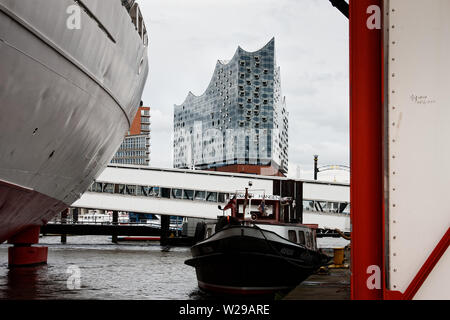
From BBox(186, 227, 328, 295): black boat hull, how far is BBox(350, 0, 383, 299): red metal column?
9718 millimetres

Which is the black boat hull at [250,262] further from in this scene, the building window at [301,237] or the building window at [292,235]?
the building window at [301,237]

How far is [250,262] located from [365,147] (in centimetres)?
1003

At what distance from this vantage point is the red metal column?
3.54 m

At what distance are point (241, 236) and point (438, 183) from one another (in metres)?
10.1

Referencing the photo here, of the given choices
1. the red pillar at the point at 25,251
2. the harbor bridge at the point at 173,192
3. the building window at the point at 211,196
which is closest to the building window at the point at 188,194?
the harbor bridge at the point at 173,192

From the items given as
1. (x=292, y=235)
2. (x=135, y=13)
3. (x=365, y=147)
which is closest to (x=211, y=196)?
(x=292, y=235)

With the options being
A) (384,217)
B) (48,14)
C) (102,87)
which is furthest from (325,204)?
(384,217)

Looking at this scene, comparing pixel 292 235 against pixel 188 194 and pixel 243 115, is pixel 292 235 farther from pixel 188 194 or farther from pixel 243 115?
pixel 243 115

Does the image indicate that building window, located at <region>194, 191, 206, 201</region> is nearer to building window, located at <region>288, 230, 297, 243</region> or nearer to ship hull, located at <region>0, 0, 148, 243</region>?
building window, located at <region>288, 230, 297, 243</region>

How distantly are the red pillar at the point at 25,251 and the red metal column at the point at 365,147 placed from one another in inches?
718

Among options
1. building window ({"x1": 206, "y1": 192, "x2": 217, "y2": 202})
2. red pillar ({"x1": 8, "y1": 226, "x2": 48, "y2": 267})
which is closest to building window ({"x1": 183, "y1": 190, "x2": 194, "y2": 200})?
building window ({"x1": 206, "y1": 192, "x2": 217, "y2": 202})

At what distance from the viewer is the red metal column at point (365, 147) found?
3.54 m

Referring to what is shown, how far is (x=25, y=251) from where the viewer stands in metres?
20.7
